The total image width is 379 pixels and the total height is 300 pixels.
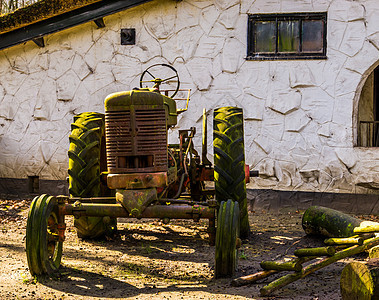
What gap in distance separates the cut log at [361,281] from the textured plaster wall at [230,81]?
476 centimetres

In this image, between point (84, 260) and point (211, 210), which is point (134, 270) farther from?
point (211, 210)

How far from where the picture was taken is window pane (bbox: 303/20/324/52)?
27.3 feet

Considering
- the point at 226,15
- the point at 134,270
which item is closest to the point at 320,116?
the point at 226,15

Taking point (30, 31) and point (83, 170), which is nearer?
point (83, 170)

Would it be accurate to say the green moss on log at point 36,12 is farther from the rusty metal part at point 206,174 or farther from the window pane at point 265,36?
the rusty metal part at point 206,174

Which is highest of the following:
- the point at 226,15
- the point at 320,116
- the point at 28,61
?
the point at 226,15

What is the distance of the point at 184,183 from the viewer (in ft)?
20.3

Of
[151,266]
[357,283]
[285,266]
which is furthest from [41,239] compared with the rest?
[357,283]

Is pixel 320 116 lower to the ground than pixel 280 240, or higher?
higher

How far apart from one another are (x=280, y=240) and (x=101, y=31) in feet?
15.9

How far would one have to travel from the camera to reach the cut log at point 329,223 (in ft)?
18.5

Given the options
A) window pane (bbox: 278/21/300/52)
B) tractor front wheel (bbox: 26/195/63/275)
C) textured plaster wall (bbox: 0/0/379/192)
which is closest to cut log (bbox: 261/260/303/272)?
tractor front wheel (bbox: 26/195/63/275)

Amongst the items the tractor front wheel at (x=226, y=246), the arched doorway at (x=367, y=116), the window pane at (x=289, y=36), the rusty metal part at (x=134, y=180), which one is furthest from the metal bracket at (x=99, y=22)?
the tractor front wheel at (x=226, y=246)

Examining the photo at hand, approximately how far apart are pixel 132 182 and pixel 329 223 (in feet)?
8.19
